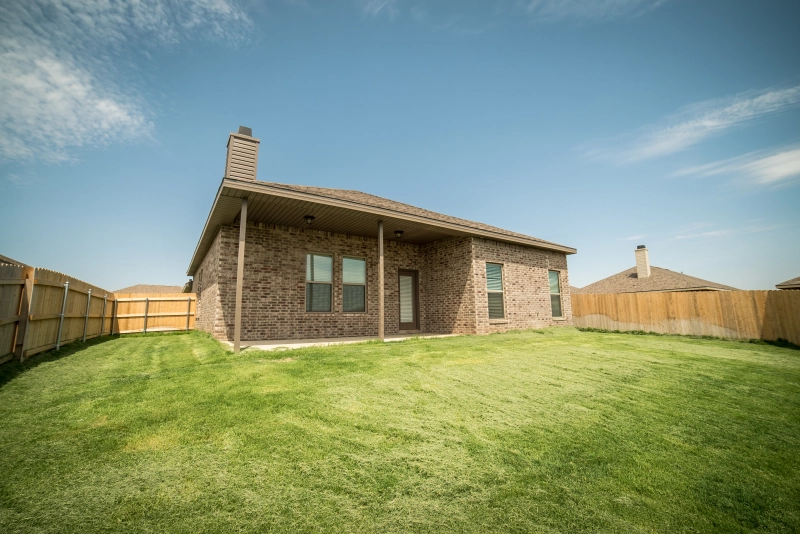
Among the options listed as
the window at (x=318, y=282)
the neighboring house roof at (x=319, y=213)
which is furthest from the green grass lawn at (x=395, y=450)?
the window at (x=318, y=282)

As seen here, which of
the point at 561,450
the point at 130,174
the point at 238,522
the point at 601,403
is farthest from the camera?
the point at 130,174

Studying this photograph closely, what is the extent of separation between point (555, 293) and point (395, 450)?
12.5 meters

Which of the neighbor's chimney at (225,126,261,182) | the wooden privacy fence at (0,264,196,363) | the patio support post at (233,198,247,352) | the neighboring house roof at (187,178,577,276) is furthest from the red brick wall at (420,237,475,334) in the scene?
the wooden privacy fence at (0,264,196,363)

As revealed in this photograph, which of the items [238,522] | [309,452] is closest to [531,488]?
[309,452]

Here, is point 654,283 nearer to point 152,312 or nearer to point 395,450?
point 395,450

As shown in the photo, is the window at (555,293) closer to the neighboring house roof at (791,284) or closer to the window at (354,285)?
the window at (354,285)

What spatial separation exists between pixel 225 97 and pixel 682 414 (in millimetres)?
12646

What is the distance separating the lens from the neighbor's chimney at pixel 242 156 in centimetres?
721

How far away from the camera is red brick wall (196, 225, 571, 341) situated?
8617mm

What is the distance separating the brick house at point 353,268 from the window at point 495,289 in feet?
0.12

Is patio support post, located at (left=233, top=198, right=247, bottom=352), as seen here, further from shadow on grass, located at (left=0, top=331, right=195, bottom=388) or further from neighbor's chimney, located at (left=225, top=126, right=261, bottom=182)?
shadow on grass, located at (left=0, top=331, right=195, bottom=388)

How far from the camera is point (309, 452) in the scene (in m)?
2.45

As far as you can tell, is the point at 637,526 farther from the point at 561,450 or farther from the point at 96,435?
the point at 96,435

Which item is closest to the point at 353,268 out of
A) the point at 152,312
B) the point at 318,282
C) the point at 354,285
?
the point at 354,285
